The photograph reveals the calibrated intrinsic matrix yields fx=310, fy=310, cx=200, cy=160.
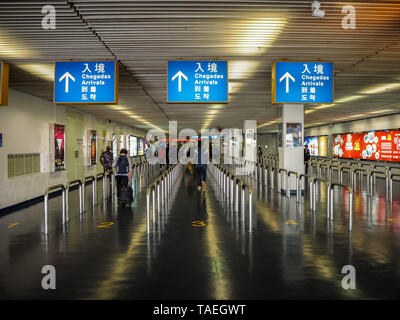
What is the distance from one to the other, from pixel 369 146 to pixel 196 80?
46.9 feet

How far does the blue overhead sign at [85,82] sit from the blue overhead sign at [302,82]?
345 cm

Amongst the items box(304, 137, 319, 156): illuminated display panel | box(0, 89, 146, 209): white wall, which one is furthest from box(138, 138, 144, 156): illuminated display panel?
box(304, 137, 319, 156): illuminated display panel

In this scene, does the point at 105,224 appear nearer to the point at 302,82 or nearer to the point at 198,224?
the point at 198,224

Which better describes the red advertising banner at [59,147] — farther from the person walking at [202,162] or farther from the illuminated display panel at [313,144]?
the illuminated display panel at [313,144]

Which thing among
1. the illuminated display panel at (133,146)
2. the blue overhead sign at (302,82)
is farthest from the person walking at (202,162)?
the illuminated display panel at (133,146)

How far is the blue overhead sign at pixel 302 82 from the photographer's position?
6613 millimetres

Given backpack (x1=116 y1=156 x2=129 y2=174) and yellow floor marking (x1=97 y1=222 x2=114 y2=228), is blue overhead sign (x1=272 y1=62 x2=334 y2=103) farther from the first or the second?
backpack (x1=116 y1=156 x2=129 y2=174)

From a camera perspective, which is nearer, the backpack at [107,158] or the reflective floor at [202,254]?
the reflective floor at [202,254]

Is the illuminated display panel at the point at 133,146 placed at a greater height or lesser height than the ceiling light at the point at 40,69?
lesser

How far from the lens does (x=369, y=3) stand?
430 centimetres

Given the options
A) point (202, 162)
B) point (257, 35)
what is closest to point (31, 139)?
point (202, 162)

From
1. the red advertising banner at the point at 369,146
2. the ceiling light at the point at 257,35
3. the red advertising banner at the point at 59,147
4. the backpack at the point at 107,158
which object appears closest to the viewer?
the ceiling light at the point at 257,35

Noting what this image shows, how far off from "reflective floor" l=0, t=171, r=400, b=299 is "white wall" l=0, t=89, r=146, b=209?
1273 millimetres

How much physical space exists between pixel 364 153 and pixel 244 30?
606 inches
